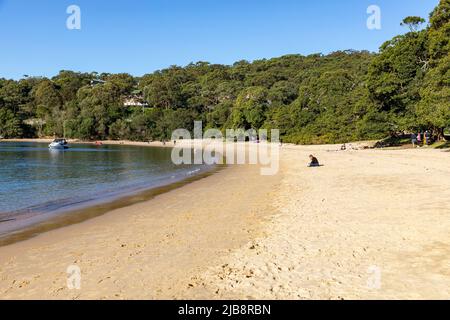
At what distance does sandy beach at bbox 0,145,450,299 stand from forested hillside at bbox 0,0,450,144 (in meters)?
20.5

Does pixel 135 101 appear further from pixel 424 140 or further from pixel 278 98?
pixel 424 140

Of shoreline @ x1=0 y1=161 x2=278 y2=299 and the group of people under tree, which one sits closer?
shoreline @ x1=0 y1=161 x2=278 y2=299

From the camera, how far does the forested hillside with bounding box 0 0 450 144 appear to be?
120 ft

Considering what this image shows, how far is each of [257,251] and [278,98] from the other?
87933 mm

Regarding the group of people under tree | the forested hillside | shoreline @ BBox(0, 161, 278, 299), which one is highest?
the forested hillside

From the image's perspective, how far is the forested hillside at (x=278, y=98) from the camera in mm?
36562

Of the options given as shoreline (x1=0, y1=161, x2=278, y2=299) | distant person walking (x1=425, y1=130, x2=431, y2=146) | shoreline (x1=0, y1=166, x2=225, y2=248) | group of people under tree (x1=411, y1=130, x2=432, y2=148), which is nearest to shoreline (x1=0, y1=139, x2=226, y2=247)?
shoreline (x1=0, y1=166, x2=225, y2=248)

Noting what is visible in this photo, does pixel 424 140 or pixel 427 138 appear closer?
pixel 424 140

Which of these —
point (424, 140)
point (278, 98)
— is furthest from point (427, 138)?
point (278, 98)

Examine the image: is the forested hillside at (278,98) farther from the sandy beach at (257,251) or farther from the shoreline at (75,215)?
the shoreline at (75,215)

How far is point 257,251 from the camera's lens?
816 centimetres

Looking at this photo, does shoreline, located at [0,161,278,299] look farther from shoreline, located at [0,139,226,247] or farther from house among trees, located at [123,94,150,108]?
house among trees, located at [123,94,150,108]

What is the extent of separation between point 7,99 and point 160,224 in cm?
15274
